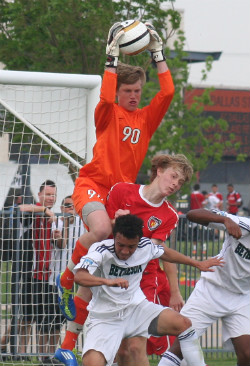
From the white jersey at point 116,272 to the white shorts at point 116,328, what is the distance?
68mm

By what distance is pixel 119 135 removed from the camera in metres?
7.99

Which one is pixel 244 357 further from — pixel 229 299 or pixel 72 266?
pixel 72 266

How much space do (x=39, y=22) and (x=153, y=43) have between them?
9591 millimetres

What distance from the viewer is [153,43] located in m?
8.08

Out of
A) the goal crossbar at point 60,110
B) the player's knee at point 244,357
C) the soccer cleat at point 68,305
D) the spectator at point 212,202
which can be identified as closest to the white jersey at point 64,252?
the goal crossbar at point 60,110

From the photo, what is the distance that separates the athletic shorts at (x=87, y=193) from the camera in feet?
25.7

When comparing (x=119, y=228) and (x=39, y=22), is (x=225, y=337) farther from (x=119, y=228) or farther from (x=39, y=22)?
(x=39, y=22)

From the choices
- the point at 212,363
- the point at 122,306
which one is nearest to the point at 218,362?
the point at 212,363

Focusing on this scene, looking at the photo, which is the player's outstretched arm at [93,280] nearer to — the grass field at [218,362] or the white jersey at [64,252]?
the white jersey at [64,252]

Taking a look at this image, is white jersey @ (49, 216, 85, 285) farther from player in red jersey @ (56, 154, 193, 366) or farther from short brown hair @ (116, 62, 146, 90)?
short brown hair @ (116, 62, 146, 90)

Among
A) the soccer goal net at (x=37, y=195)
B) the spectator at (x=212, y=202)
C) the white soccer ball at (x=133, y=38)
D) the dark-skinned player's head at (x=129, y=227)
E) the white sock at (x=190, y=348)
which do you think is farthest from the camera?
the spectator at (x=212, y=202)

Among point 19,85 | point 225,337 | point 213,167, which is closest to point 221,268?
point 225,337

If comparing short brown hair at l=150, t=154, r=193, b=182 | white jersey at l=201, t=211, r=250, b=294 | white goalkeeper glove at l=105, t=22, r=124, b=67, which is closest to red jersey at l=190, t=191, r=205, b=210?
white jersey at l=201, t=211, r=250, b=294

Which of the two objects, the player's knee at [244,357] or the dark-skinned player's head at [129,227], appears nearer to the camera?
the dark-skinned player's head at [129,227]
